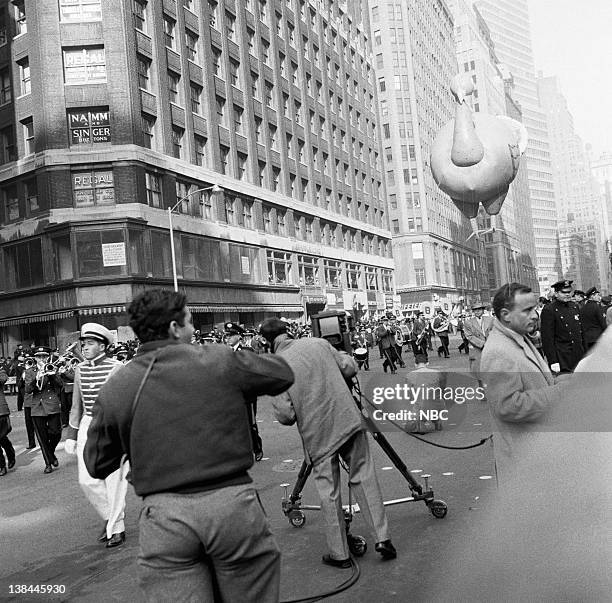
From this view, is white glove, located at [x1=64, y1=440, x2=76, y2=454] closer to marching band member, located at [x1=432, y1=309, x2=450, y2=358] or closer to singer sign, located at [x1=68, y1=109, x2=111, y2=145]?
marching band member, located at [x1=432, y1=309, x2=450, y2=358]

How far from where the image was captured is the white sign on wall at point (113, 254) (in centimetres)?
2881

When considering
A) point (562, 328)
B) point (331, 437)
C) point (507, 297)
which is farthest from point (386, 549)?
point (562, 328)

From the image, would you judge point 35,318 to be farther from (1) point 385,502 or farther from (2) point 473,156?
(2) point 473,156

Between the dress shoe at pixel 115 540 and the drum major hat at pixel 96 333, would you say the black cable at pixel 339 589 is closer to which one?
the dress shoe at pixel 115 540

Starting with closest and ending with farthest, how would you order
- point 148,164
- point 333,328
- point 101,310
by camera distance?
point 333,328 < point 101,310 < point 148,164

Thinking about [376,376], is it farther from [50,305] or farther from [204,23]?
[204,23]

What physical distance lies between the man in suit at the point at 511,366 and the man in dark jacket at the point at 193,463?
129 cm

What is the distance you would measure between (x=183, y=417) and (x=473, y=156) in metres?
3.05

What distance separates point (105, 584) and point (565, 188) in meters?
60.2

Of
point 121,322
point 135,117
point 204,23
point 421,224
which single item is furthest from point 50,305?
point 421,224

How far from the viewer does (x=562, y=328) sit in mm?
10273

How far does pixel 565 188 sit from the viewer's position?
58.2 metres

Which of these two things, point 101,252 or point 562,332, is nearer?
point 562,332

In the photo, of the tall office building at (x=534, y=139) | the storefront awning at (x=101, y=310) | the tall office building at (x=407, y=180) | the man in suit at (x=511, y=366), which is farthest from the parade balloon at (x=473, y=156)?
the tall office building at (x=407, y=180)
